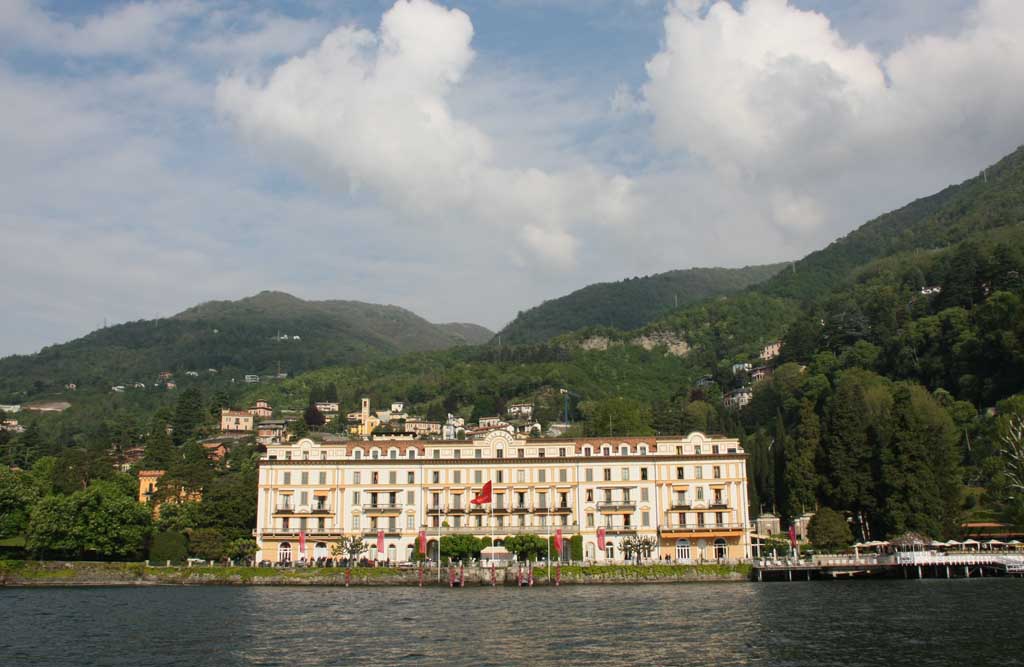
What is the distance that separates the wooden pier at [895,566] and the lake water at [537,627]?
495cm

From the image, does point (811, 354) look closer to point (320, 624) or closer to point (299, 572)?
point (299, 572)

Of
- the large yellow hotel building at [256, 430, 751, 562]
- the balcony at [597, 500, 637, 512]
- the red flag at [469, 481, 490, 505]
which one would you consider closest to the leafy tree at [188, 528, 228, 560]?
the large yellow hotel building at [256, 430, 751, 562]

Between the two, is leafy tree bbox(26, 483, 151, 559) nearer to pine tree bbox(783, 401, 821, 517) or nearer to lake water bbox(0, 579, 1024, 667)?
lake water bbox(0, 579, 1024, 667)

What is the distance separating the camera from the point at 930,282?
7648 inches

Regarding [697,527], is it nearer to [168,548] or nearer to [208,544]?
[208,544]

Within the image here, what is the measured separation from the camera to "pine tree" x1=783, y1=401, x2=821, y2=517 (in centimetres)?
10188

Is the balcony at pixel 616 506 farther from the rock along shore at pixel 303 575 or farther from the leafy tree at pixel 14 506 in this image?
the leafy tree at pixel 14 506

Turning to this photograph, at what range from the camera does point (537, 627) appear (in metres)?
51.3

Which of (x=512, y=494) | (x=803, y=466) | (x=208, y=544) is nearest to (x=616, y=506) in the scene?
(x=512, y=494)

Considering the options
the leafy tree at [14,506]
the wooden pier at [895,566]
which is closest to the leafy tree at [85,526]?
the leafy tree at [14,506]

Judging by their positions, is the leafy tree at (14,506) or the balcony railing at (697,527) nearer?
the balcony railing at (697,527)

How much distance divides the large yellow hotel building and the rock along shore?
1061 cm

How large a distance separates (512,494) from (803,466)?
31.4 m

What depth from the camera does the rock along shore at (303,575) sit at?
273 ft
